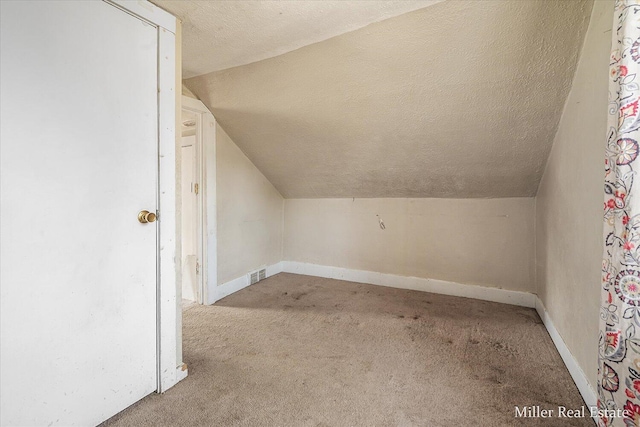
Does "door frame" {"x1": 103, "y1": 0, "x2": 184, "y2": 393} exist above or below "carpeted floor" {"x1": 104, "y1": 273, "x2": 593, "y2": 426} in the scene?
above

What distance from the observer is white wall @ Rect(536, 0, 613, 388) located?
49.5 inches

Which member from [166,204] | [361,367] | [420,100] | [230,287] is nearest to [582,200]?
[420,100]

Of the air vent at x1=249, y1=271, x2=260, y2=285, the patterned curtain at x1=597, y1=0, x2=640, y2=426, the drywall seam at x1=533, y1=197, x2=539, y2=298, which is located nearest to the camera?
the patterned curtain at x1=597, y1=0, x2=640, y2=426

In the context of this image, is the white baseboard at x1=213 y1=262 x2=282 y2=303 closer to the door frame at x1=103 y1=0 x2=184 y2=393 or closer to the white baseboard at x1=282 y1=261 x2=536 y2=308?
the white baseboard at x1=282 y1=261 x2=536 y2=308

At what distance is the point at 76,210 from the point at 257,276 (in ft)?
7.41

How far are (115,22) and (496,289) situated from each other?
339 centimetres

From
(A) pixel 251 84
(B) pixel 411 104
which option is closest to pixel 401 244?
(B) pixel 411 104

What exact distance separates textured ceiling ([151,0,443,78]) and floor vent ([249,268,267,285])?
2181 mm

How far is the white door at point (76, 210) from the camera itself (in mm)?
1030

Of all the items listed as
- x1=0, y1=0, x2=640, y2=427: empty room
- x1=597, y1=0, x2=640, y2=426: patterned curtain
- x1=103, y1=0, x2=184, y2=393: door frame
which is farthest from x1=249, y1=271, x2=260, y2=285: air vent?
x1=597, y1=0, x2=640, y2=426: patterned curtain

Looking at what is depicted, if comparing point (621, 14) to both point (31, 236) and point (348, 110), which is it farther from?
point (31, 236)

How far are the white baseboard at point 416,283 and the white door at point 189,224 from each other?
1237 mm

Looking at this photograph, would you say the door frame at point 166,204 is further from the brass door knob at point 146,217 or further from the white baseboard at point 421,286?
the white baseboard at point 421,286

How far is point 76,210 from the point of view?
1189 mm
